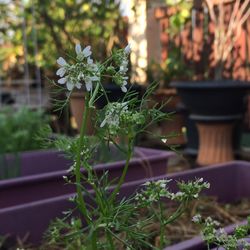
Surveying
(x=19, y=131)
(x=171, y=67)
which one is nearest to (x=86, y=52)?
(x=19, y=131)

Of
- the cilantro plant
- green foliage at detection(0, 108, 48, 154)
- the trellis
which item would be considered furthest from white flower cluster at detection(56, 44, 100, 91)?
the trellis

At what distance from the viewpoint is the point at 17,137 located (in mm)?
2732

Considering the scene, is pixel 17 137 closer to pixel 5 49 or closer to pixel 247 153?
pixel 247 153

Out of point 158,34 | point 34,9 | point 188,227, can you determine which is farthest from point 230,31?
point 188,227

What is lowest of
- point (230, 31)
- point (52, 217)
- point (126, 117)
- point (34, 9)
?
point (52, 217)

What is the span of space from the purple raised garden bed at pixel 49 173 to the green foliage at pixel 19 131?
0.13 meters

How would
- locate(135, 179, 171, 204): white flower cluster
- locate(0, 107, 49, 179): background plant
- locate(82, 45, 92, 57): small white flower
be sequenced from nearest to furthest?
locate(82, 45, 92, 57): small white flower
locate(135, 179, 171, 204): white flower cluster
locate(0, 107, 49, 179): background plant

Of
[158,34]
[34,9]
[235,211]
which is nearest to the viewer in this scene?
[235,211]

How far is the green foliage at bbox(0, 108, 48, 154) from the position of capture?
269 cm

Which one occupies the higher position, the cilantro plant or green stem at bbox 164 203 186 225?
the cilantro plant

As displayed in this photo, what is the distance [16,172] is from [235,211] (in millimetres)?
992

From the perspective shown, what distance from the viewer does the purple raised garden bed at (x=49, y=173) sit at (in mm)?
1748

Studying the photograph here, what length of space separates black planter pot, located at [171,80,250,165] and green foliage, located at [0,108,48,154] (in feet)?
3.23

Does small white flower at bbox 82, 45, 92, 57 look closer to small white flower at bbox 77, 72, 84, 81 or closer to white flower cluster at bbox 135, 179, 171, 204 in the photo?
small white flower at bbox 77, 72, 84, 81
